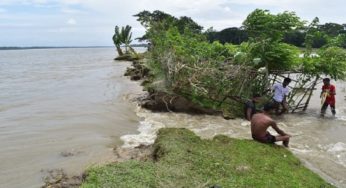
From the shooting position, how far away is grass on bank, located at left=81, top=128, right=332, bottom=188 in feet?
19.0

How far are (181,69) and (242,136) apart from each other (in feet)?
11.7

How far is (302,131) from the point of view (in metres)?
11.6

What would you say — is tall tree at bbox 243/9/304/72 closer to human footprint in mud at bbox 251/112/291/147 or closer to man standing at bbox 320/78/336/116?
man standing at bbox 320/78/336/116

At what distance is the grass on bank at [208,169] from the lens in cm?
580

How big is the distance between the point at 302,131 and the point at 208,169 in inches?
245

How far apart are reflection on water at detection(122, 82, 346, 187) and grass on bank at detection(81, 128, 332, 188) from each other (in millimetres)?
1055

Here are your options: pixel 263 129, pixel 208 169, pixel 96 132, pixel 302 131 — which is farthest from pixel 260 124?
pixel 96 132

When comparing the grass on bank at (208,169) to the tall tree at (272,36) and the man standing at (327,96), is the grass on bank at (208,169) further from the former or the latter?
the man standing at (327,96)

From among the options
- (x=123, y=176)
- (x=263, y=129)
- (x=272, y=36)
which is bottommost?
(x=123, y=176)

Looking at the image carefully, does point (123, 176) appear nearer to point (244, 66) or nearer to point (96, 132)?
point (96, 132)

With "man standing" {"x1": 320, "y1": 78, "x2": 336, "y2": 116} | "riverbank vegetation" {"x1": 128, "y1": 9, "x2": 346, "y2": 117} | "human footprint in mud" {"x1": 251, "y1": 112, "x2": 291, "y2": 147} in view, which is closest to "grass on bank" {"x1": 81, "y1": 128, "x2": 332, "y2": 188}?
"human footprint in mud" {"x1": 251, "y1": 112, "x2": 291, "y2": 147}

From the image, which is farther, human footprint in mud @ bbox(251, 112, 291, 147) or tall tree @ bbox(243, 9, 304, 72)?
tall tree @ bbox(243, 9, 304, 72)

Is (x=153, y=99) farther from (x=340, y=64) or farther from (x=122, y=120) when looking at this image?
(x=340, y=64)

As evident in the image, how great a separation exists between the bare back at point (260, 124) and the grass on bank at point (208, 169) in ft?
1.72
